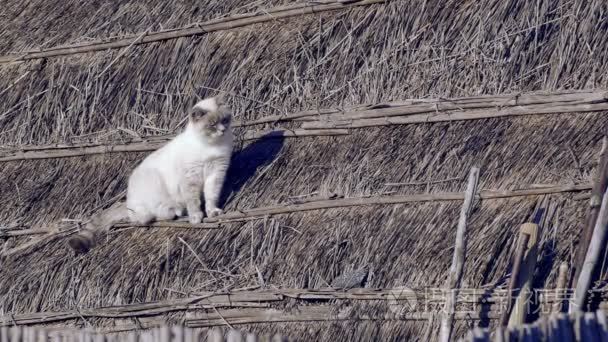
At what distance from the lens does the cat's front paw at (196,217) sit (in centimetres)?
893

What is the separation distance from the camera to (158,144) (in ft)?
31.7

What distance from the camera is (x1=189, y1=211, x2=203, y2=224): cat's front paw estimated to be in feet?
29.3

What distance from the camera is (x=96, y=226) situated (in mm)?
9055

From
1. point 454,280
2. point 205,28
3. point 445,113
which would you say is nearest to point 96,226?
point 205,28

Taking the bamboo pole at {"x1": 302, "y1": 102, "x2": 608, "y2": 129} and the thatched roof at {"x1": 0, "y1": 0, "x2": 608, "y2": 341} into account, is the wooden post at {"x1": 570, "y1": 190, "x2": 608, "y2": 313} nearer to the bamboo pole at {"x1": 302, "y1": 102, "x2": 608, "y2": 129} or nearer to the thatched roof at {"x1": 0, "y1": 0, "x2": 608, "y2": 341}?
the thatched roof at {"x1": 0, "y1": 0, "x2": 608, "y2": 341}

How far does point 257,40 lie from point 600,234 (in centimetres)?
346

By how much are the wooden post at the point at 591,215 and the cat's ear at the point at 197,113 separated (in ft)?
9.27

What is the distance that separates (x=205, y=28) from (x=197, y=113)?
1138mm

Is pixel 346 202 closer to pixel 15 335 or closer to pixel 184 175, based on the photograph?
pixel 184 175

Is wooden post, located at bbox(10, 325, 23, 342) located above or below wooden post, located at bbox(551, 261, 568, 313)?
below

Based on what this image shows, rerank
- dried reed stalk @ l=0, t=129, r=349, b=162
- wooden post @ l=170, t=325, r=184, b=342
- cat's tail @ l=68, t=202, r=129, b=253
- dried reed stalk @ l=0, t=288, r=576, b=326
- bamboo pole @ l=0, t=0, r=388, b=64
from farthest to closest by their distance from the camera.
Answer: bamboo pole @ l=0, t=0, r=388, b=64 → dried reed stalk @ l=0, t=129, r=349, b=162 → cat's tail @ l=68, t=202, r=129, b=253 → dried reed stalk @ l=0, t=288, r=576, b=326 → wooden post @ l=170, t=325, r=184, b=342

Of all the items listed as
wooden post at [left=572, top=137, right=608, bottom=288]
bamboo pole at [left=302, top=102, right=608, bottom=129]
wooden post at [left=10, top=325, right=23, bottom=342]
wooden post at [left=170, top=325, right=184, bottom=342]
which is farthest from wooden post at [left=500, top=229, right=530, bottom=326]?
wooden post at [left=10, top=325, right=23, bottom=342]

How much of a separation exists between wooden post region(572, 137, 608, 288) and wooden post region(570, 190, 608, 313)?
0.04m

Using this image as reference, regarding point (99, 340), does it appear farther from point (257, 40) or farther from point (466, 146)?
point (257, 40)
